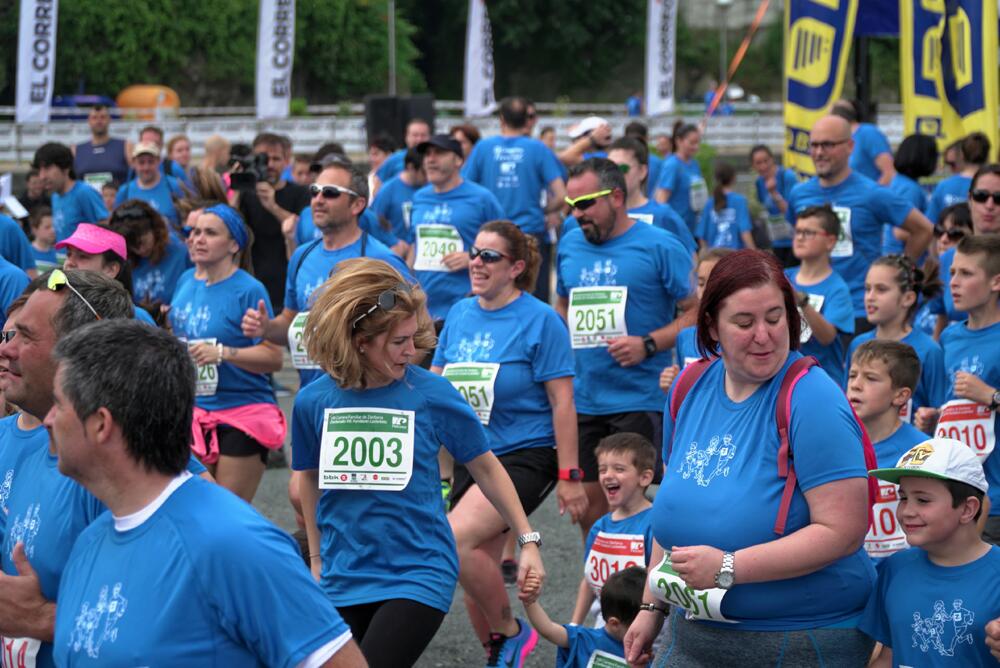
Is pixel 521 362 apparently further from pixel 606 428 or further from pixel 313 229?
pixel 313 229

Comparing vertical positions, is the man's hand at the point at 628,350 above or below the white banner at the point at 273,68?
below

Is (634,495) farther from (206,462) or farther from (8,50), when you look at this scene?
(8,50)

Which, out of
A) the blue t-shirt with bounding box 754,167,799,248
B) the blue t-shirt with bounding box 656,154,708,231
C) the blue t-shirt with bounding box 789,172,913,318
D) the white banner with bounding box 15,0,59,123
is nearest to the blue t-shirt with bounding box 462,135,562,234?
the blue t-shirt with bounding box 754,167,799,248

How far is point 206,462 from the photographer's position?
6953 mm

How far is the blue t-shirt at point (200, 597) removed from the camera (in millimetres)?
2648

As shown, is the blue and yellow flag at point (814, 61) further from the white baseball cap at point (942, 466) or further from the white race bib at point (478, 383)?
the white baseball cap at point (942, 466)

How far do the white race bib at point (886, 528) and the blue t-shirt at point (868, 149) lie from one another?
6.72 metres

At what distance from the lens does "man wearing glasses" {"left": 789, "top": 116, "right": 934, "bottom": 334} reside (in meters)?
8.61

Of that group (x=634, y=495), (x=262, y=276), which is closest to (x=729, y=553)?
(x=634, y=495)

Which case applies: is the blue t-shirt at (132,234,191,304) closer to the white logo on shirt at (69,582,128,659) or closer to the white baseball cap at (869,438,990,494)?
the white baseball cap at (869,438,990,494)

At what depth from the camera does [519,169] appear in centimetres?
1116

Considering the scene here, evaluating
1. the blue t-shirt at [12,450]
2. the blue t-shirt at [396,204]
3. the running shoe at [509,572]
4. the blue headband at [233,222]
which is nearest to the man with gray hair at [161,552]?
the blue t-shirt at [12,450]

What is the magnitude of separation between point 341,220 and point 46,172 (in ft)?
17.1

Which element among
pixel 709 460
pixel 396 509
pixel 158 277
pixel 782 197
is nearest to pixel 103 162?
pixel 782 197
